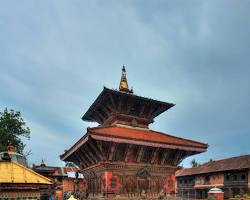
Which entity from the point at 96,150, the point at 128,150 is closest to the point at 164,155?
the point at 128,150

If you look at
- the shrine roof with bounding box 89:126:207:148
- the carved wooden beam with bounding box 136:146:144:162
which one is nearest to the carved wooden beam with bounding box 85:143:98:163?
the shrine roof with bounding box 89:126:207:148

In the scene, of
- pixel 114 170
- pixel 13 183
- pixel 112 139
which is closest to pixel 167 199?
pixel 114 170

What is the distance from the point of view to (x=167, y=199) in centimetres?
1984

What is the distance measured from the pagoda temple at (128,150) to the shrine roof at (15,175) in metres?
4.03

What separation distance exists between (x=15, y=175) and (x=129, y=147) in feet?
25.4

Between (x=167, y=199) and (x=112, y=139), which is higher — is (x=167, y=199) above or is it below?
below

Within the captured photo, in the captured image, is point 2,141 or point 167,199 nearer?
point 167,199

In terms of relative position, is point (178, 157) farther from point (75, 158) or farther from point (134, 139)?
point (75, 158)

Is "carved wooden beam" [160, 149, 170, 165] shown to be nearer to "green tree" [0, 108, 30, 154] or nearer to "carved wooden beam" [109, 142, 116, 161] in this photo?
"carved wooden beam" [109, 142, 116, 161]

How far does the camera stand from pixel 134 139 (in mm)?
18219

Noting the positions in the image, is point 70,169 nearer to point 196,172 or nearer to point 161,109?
point 196,172

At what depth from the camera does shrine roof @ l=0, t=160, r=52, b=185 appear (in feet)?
44.1

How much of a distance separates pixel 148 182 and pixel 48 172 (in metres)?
23.2

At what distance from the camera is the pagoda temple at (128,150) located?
713 inches
